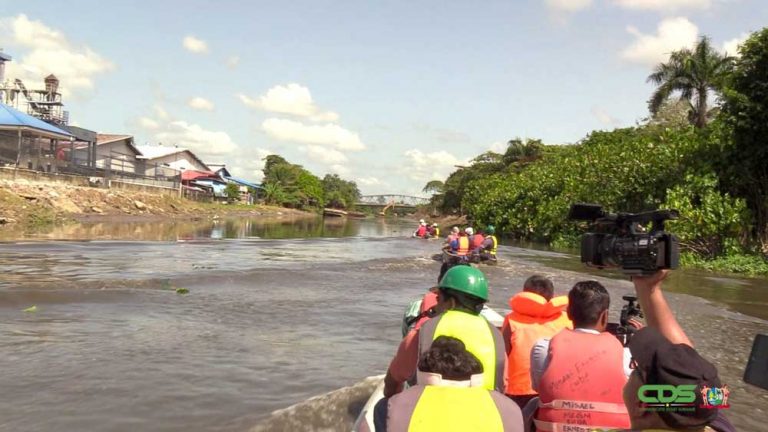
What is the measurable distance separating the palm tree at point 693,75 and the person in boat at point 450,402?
1749 inches

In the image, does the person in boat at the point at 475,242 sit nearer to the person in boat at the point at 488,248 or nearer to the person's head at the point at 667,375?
the person in boat at the point at 488,248

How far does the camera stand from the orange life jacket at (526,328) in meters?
4.65

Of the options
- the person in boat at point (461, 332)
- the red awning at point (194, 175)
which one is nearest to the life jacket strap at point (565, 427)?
the person in boat at point (461, 332)

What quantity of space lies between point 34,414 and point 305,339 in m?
4.19

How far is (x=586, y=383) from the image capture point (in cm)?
347

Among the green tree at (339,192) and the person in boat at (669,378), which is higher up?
the green tree at (339,192)

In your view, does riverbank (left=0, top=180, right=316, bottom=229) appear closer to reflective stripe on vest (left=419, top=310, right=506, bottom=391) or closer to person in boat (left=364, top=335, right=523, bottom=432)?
reflective stripe on vest (left=419, top=310, right=506, bottom=391)

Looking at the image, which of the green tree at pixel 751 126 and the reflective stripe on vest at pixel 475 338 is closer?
the reflective stripe on vest at pixel 475 338

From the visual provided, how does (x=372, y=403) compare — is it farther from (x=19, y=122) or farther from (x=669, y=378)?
(x=19, y=122)

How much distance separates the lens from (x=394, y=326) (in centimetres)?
1096

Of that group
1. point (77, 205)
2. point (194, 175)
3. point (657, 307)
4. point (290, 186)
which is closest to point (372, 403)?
point (657, 307)

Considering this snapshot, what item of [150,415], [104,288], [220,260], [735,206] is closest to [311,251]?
[220,260]

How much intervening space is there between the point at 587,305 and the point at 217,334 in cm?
707

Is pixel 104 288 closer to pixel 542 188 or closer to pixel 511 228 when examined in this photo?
pixel 542 188
